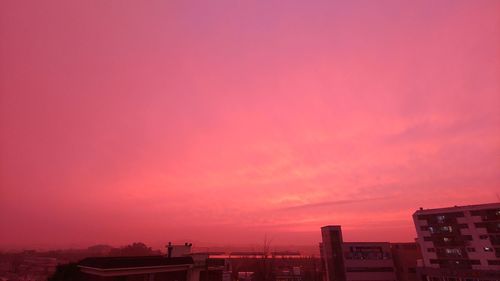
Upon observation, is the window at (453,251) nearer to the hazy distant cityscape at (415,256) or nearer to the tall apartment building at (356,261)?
the hazy distant cityscape at (415,256)

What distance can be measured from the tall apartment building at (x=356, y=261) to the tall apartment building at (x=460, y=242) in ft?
24.7

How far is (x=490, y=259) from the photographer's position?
179 feet

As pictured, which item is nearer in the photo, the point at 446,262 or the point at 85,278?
the point at 85,278

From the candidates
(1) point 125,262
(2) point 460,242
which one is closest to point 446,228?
(2) point 460,242

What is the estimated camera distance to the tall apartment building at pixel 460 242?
55.0m

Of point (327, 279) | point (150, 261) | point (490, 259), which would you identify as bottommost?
point (327, 279)

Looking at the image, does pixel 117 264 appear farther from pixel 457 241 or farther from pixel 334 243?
pixel 457 241

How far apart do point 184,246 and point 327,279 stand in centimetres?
4621

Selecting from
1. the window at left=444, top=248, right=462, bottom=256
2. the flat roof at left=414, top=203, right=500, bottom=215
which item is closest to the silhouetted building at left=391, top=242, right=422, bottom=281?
the window at left=444, top=248, right=462, bottom=256

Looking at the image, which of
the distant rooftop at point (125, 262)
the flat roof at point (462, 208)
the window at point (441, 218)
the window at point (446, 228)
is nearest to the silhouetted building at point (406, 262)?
the window at point (446, 228)

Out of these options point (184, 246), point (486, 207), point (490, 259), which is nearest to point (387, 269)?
point (490, 259)

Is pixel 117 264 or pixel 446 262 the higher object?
pixel 117 264

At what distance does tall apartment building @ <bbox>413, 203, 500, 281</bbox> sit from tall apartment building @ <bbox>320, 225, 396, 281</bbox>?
7.53m

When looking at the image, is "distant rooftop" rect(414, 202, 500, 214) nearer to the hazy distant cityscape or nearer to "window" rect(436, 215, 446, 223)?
the hazy distant cityscape
